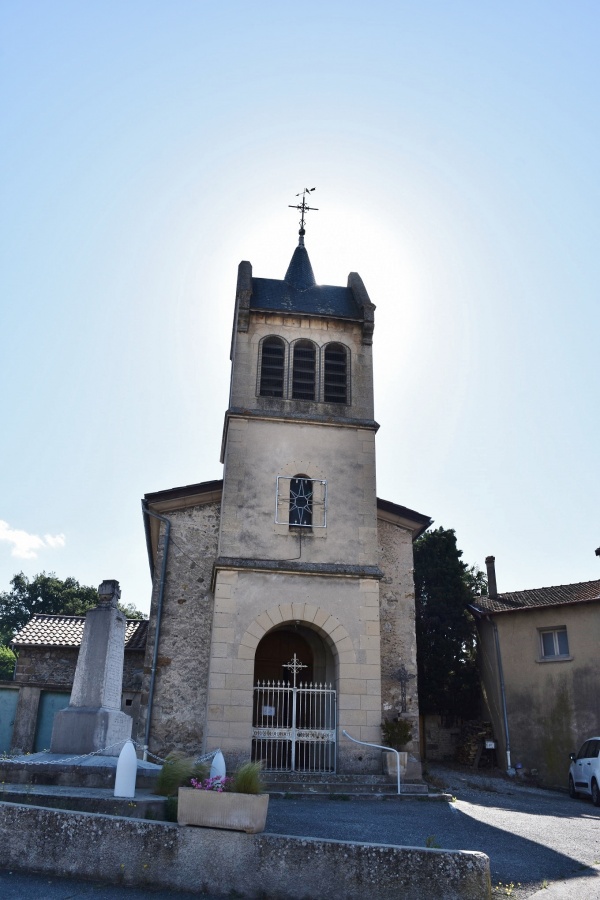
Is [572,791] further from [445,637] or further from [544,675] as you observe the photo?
[445,637]

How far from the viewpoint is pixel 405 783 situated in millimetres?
13422

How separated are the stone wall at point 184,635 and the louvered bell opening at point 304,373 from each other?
3.60 m

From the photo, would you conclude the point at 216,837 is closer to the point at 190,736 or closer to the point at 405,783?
the point at 405,783

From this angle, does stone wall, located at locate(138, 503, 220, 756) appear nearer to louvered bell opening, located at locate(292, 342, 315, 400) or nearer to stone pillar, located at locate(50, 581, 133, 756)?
louvered bell opening, located at locate(292, 342, 315, 400)

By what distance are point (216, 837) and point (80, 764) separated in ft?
10.7

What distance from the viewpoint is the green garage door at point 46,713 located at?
1962cm

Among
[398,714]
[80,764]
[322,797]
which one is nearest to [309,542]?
[398,714]

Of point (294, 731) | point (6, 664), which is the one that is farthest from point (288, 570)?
point (6, 664)

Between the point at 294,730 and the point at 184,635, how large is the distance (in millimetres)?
3668

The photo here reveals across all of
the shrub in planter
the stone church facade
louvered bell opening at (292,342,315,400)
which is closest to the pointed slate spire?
the stone church facade

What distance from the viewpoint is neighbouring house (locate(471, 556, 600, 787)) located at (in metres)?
19.3

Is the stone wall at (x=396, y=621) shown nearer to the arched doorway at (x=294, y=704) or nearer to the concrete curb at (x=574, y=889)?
the arched doorway at (x=294, y=704)

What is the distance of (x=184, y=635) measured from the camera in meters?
16.6

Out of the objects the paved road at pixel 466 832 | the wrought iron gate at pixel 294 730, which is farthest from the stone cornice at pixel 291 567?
the paved road at pixel 466 832
